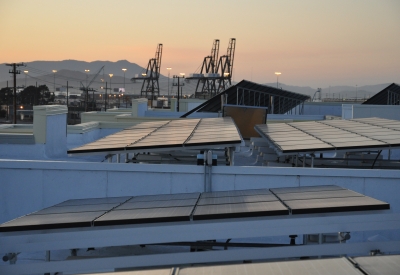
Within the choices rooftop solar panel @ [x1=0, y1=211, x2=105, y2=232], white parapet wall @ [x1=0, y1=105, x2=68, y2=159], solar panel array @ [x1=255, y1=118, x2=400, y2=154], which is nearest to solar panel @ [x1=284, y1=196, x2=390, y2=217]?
rooftop solar panel @ [x1=0, y1=211, x2=105, y2=232]

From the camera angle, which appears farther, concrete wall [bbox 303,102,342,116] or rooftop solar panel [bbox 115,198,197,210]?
concrete wall [bbox 303,102,342,116]

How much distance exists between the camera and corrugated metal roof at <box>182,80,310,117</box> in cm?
3566

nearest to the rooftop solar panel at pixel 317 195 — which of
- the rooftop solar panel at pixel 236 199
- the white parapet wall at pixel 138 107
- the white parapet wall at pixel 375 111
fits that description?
the rooftop solar panel at pixel 236 199

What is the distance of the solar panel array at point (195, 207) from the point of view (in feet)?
20.0

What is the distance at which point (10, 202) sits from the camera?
11250 millimetres

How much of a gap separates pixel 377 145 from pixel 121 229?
734 cm

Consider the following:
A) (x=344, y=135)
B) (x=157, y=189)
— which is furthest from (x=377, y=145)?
(x=157, y=189)

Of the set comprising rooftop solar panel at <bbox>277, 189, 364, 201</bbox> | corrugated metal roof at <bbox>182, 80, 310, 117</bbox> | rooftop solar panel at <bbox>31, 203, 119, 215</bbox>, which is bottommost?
rooftop solar panel at <bbox>31, 203, 119, 215</bbox>

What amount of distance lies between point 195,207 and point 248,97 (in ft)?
111

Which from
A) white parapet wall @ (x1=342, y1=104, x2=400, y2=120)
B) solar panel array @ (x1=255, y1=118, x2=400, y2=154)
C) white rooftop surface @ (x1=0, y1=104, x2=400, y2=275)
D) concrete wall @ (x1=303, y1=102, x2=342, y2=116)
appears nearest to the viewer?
white rooftop surface @ (x1=0, y1=104, x2=400, y2=275)

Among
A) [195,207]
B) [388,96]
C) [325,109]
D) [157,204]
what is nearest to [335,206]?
[195,207]

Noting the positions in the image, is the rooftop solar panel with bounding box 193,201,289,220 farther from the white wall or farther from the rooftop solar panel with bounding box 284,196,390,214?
the white wall

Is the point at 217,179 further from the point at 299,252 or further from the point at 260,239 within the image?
the point at 299,252

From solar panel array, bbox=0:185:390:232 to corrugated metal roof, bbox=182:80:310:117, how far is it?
2582 centimetres
